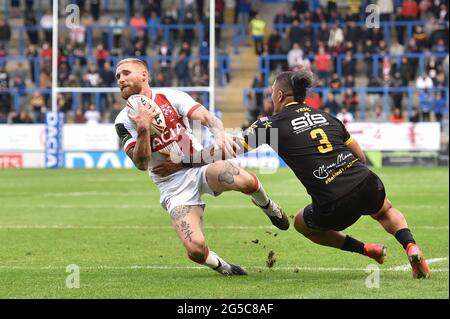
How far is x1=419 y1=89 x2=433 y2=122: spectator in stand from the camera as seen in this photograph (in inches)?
1331

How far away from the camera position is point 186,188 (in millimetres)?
10117

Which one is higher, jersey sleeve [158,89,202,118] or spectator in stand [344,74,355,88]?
jersey sleeve [158,89,202,118]

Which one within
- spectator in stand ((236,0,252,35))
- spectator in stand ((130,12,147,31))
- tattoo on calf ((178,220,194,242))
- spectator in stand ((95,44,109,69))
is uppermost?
spectator in stand ((236,0,252,35))

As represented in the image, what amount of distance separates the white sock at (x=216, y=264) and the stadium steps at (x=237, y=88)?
2571 centimetres

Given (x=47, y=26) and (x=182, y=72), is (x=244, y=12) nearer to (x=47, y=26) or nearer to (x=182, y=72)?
(x=182, y=72)

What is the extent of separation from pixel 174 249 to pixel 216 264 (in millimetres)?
2814

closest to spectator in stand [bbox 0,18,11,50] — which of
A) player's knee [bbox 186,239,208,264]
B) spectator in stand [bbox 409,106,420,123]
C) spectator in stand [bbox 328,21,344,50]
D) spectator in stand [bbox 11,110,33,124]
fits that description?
spectator in stand [bbox 11,110,33,124]

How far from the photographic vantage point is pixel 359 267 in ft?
34.5

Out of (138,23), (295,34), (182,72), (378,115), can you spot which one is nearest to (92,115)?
(182,72)

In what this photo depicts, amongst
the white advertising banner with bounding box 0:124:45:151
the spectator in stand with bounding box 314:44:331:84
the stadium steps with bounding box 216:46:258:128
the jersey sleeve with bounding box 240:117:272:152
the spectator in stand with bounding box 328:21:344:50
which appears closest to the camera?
the jersey sleeve with bounding box 240:117:272:152

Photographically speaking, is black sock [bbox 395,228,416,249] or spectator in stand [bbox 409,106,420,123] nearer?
black sock [bbox 395,228,416,249]

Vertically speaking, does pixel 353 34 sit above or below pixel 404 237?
above

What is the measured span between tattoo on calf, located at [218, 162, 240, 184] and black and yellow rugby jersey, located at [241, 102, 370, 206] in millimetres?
727

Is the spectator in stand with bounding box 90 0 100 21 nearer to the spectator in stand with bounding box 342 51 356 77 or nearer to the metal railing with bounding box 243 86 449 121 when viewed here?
the metal railing with bounding box 243 86 449 121
